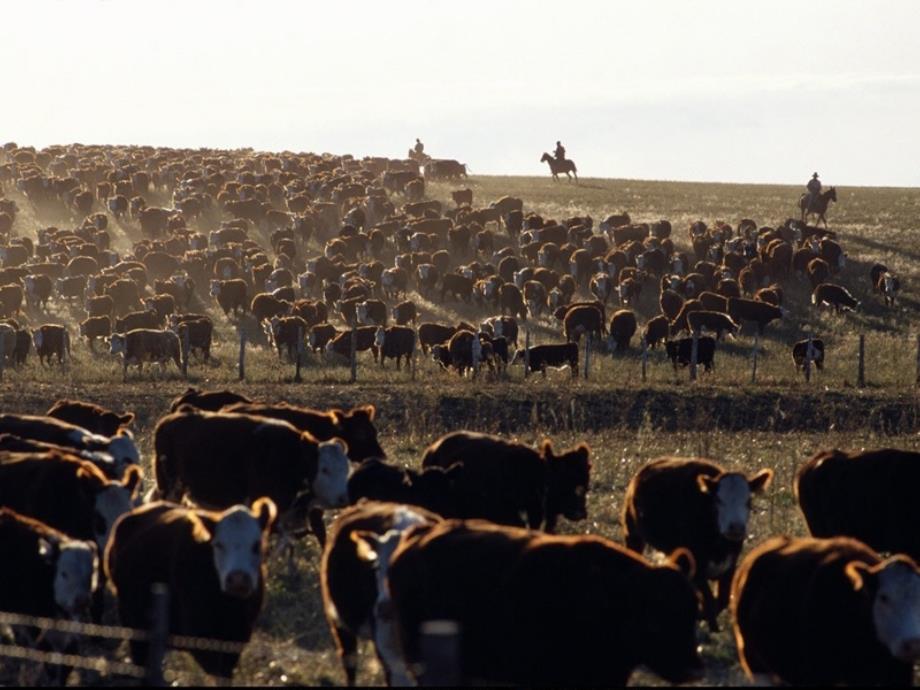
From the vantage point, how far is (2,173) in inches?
2643

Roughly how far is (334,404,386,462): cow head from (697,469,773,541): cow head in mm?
4583

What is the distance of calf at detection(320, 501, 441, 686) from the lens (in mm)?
10047

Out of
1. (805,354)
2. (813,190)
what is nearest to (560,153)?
(813,190)

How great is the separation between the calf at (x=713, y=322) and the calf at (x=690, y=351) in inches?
177

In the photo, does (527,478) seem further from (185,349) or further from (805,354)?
(805,354)

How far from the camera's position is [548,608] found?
9.36 meters

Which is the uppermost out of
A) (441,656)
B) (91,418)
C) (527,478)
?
(441,656)

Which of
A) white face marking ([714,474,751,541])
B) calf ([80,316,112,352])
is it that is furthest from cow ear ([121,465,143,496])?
calf ([80,316,112,352])

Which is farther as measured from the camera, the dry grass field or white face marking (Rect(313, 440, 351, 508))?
white face marking (Rect(313, 440, 351, 508))

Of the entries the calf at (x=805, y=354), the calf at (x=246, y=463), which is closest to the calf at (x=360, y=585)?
the calf at (x=246, y=463)

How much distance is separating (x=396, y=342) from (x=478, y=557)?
25033 millimetres

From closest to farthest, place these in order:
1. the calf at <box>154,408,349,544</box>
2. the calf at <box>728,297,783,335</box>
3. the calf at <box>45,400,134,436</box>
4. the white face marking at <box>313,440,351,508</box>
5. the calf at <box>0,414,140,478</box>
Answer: the white face marking at <box>313,440,351,508</box>, the calf at <box>154,408,349,544</box>, the calf at <box>0,414,140,478</box>, the calf at <box>45,400,134,436</box>, the calf at <box>728,297,783,335</box>

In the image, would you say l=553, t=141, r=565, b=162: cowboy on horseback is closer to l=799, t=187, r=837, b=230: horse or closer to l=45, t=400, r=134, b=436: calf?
l=799, t=187, r=837, b=230: horse

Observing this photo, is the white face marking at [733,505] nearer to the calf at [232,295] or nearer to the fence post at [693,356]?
the fence post at [693,356]
